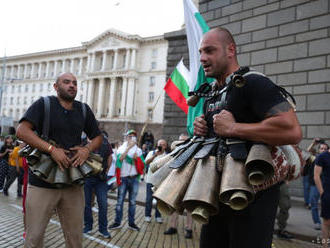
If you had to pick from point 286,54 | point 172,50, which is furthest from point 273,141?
point 172,50

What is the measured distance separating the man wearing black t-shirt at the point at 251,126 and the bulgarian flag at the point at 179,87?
22.0 feet

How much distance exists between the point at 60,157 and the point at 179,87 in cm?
610

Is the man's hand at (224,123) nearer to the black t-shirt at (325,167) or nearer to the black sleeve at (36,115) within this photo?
the black sleeve at (36,115)

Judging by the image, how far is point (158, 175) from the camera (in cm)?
185

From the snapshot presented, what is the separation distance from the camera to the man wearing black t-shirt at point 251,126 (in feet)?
5.10

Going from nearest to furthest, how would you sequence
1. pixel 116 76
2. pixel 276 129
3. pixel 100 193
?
pixel 276 129 → pixel 100 193 → pixel 116 76

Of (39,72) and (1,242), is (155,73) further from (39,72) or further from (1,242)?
(1,242)

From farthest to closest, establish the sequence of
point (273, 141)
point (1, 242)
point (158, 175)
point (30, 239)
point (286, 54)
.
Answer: point (286, 54) → point (1, 242) → point (30, 239) → point (158, 175) → point (273, 141)

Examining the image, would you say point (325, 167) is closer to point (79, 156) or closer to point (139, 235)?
point (139, 235)

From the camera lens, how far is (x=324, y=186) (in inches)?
214

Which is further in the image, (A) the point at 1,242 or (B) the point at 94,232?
(B) the point at 94,232

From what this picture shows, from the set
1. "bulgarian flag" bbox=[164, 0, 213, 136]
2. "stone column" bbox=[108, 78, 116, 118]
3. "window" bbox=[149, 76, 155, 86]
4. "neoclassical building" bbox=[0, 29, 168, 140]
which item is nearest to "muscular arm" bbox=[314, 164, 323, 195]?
"bulgarian flag" bbox=[164, 0, 213, 136]

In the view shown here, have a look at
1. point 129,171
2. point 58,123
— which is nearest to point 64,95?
point 58,123

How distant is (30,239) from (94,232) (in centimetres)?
382
